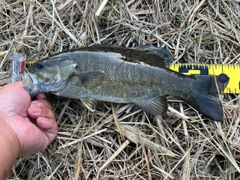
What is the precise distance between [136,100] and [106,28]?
3.04 ft

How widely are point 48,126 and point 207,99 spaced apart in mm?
1619

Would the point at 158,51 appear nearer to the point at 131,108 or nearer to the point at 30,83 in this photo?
the point at 131,108

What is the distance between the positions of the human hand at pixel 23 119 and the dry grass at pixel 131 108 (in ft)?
1.15

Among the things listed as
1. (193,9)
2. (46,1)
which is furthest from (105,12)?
(193,9)

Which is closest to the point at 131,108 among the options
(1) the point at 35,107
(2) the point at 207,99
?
(2) the point at 207,99

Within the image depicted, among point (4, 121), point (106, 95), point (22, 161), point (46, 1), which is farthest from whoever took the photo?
point (46, 1)

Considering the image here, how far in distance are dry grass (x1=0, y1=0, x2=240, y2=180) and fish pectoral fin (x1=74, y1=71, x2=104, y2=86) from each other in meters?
0.36

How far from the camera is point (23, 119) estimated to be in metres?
2.91

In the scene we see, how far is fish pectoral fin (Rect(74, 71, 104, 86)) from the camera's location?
3.10 meters

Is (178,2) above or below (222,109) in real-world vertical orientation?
above

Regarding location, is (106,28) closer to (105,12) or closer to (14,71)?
(105,12)

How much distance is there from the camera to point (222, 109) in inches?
128

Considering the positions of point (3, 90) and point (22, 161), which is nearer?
point (3, 90)

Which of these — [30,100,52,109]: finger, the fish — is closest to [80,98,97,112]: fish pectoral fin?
the fish
